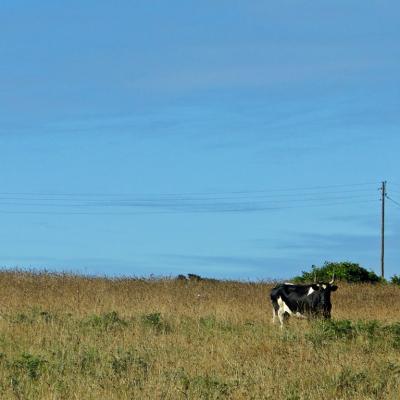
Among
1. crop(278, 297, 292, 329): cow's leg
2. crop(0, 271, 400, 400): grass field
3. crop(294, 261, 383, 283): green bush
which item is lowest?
crop(0, 271, 400, 400): grass field

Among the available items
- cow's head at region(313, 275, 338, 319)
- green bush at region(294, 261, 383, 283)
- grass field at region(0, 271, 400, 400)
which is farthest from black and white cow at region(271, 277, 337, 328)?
green bush at region(294, 261, 383, 283)

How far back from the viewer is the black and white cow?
78.1 feet

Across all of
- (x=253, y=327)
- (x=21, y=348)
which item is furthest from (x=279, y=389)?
(x=253, y=327)

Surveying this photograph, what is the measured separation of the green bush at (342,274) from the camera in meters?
40.6

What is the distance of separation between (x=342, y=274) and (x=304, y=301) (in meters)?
18.2

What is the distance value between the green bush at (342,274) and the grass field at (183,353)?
12.0 m

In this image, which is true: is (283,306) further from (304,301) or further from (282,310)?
(304,301)

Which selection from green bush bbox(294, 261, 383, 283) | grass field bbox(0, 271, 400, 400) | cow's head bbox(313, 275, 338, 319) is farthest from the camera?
green bush bbox(294, 261, 383, 283)

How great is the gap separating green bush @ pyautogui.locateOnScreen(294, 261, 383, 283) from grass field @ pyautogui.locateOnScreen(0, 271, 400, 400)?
12.0 meters

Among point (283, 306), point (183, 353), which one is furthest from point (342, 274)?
point (183, 353)

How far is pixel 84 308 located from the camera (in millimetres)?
24969

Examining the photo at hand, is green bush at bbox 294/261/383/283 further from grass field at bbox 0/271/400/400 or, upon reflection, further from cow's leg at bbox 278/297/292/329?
cow's leg at bbox 278/297/292/329

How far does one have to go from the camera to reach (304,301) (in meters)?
23.9

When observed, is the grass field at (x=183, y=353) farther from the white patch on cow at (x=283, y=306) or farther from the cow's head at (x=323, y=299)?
the cow's head at (x=323, y=299)
